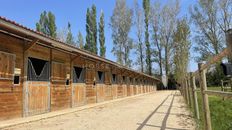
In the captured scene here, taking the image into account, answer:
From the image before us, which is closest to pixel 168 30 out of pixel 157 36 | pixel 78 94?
pixel 157 36

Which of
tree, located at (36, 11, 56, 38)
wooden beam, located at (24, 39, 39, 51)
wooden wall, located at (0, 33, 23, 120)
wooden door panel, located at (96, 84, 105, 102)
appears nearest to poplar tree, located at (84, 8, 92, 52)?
tree, located at (36, 11, 56, 38)

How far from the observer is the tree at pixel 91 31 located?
40.8 meters

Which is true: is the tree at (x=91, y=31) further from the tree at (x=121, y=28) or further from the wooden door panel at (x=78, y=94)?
the wooden door panel at (x=78, y=94)

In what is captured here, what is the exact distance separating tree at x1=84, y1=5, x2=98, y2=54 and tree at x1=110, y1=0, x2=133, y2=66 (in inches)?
120

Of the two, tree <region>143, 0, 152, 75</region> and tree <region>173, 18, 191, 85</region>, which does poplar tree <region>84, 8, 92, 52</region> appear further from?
tree <region>173, 18, 191, 85</region>

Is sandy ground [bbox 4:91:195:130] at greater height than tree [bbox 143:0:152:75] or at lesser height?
lesser

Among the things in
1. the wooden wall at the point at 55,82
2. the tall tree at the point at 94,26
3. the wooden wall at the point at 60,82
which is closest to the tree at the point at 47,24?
the tall tree at the point at 94,26

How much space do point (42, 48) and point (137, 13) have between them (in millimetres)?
35777

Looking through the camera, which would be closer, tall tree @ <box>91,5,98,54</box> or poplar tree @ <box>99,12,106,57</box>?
tall tree @ <box>91,5,98,54</box>

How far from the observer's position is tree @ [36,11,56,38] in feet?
123

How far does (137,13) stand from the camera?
43156mm

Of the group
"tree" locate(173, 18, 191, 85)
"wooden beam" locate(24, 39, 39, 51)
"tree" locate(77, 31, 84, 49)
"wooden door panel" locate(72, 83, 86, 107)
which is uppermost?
"tree" locate(77, 31, 84, 49)

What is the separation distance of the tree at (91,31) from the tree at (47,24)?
591 centimetres

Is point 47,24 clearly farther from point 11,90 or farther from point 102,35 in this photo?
point 11,90
